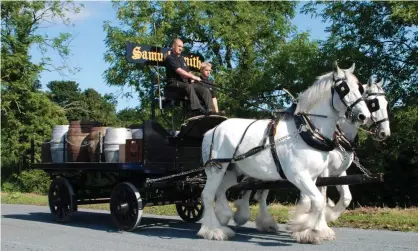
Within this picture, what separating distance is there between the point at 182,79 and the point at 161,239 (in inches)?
104

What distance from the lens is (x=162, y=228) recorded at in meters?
9.19

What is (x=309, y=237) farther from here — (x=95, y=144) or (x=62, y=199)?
(x=62, y=199)

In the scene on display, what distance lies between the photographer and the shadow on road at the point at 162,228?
7.53 m

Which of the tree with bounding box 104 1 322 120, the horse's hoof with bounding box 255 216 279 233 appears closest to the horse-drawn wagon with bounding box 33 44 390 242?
the horse's hoof with bounding box 255 216 279 233

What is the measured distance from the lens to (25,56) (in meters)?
28.6

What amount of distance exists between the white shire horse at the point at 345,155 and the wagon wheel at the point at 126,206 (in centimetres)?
149

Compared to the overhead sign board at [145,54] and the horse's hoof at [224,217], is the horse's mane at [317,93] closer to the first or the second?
the horse's hoof at [224,217]

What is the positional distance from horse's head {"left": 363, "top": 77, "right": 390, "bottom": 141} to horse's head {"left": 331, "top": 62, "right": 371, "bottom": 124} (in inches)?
3.6

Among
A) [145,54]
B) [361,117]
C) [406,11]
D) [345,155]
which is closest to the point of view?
[361,117]

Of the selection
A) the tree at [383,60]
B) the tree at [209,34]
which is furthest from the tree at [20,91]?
the tree at [383,60]

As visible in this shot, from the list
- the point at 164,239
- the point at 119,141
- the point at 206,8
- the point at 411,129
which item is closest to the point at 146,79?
the point at 206,8

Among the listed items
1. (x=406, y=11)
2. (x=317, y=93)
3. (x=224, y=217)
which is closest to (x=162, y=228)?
(x=224, y=217)

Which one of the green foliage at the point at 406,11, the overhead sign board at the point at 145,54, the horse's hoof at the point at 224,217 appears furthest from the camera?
the green foliage at the point at 406,11

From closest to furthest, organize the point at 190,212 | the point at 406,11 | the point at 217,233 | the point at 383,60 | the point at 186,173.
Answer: the point at 217,233
the point at 186,173
the point at 190,212
the point at 406,11
the point at 383,60
